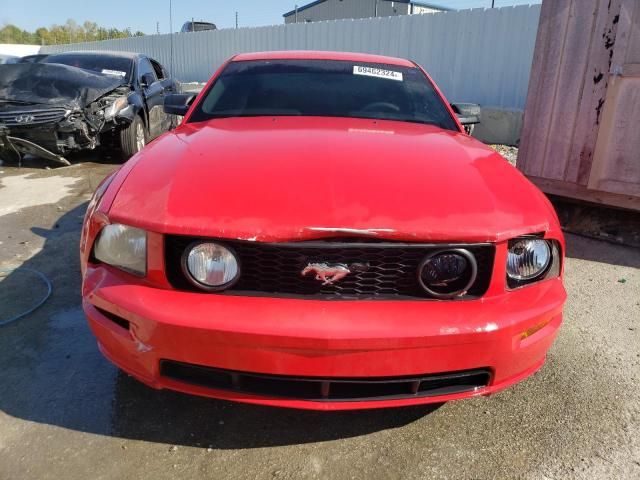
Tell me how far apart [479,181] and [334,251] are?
69cm

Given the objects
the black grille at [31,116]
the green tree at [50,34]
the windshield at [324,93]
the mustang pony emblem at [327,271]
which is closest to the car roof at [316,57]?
the windshield at [324,93]

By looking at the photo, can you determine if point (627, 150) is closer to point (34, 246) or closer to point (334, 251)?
point (334, 251)

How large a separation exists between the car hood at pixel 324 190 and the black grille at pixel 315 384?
1.46 ft

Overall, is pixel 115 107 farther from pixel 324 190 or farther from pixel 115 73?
pixel 324 190

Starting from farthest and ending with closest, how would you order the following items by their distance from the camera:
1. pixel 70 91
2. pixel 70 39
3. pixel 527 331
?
pixel 70 39 < pixel 70 91 < pixel 527 331

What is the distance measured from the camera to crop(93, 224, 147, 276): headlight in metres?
1.69

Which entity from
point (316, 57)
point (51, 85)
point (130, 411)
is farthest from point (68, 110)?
point (130, 411)

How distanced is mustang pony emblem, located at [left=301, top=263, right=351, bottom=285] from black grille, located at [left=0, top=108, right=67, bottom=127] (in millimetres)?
5494

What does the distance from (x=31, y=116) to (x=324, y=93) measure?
15.2 feet

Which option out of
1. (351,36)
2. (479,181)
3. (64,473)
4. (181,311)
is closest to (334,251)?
(181,311)

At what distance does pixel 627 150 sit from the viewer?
410 centimetres

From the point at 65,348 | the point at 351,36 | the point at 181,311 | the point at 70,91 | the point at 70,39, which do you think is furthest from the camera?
the point at 70,39

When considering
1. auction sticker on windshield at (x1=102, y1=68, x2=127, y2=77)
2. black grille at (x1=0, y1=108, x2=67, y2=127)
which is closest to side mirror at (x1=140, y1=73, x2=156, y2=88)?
auction sticker on windshield at (x1=102, y1=68, x2=127, y2=77)

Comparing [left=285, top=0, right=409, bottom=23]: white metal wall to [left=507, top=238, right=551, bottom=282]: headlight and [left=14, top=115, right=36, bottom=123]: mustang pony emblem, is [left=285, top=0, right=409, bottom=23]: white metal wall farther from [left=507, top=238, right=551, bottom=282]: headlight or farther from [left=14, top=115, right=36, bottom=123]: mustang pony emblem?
[left=507, top=238, right=551, bottom=282]: headlight
